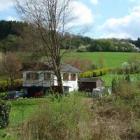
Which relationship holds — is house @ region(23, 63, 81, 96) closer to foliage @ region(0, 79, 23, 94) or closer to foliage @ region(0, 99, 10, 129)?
foliage @ region(0, 79, 23, 94)

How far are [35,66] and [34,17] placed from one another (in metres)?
17.8

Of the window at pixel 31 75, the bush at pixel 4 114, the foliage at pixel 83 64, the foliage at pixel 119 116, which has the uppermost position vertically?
the foliage at pixel 119 116

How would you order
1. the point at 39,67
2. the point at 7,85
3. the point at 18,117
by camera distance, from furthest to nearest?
the point at 7,85
the point at 39,67
the point at 18,117

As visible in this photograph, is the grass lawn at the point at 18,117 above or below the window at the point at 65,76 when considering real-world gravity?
above

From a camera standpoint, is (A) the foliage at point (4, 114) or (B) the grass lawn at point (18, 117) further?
(A) the foliage at point (4, 114)

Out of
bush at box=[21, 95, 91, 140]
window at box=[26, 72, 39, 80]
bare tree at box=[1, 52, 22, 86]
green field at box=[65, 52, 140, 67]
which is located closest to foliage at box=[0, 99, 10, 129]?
bush at box=[21, 95, 91, 140]

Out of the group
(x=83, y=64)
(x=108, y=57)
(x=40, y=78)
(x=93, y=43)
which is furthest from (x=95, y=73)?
(x=93, y=43)

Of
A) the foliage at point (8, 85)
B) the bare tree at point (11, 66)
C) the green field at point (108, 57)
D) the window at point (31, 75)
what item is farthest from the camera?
the green field at point (108, 57)

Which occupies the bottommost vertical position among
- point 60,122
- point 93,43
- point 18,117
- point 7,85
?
point 7,85

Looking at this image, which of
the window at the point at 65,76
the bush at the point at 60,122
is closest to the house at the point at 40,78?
the window at the point at 65,76

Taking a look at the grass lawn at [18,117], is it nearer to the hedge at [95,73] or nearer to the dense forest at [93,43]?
the dense forest at [93,43]

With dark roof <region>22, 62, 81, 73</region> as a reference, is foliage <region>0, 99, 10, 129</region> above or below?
above

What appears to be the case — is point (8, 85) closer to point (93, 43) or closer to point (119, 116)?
point (93, 43)

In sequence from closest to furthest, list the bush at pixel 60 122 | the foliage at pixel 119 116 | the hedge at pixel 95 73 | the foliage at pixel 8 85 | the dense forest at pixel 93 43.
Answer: the bush at pixel 60 122
the foliage at pixel 119 116
the foliage at pixel 8 85
the dense forest at pixel 93 43
the hedge at pixel 95 73
